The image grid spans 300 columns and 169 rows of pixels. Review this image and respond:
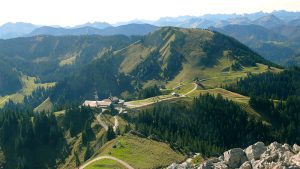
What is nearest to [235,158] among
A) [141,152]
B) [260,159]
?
[260,159]

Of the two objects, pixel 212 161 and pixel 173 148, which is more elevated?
pixel 212 161

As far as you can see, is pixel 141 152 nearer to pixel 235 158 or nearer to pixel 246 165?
pixel 235 158

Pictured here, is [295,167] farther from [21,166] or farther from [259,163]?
[21,166]

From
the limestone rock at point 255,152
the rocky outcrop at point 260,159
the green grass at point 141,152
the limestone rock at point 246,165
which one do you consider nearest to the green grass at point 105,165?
the green grass at point 141,152

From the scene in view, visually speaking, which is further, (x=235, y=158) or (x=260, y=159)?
(x=235, y=158)

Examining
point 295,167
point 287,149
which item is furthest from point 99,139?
point 295,167
